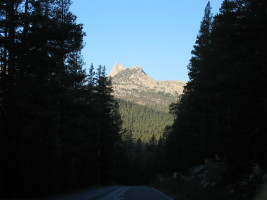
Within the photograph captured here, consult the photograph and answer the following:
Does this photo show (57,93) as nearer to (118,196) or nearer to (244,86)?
(118,196)

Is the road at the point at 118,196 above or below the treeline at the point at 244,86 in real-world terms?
below

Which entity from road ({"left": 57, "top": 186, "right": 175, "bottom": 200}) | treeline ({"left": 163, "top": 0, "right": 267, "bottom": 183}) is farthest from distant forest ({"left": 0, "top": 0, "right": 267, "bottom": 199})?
road ({"left": 57, "top": 186, "right": 175, "bottom": 200})

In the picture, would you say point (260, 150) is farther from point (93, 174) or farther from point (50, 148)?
point (93, 174)

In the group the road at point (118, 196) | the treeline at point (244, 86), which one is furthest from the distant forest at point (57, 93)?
the road at point (118, 196)

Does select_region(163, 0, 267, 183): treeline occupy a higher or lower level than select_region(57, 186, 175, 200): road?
higher

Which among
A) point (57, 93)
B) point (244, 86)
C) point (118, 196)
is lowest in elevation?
point (118, 196)

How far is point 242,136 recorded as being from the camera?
17.1 m

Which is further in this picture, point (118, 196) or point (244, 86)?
point (118, 196)

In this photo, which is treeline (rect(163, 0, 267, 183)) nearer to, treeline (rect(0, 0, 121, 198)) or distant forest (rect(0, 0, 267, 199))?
distant forest (rect(0, 0, 267, 199))

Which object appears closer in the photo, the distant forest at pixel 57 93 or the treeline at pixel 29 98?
the distant forest at pixel 57 93

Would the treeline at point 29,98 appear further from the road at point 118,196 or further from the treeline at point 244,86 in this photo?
the treeline at point 244,86

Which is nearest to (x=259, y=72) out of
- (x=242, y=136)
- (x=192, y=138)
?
(x=242, y=136)

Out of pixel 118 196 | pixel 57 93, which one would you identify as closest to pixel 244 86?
pixel 118 196

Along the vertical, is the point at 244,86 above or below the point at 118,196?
above
